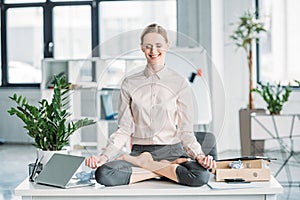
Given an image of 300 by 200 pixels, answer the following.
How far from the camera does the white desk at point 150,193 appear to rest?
2.35 m

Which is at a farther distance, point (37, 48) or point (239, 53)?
point (37, 48)

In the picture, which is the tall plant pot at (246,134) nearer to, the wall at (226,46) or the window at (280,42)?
the wall at (226,46)

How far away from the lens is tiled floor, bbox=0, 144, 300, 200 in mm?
4824

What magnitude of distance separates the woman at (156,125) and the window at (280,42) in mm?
5006

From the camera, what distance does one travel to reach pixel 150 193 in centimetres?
235

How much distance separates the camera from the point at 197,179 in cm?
237

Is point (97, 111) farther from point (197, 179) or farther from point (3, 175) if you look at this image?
point (3, 175)

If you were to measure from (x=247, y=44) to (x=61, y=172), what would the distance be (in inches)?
191

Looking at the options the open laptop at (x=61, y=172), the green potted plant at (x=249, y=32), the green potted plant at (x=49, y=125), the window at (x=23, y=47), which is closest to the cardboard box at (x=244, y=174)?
the open laptop at (x=61, y=172)

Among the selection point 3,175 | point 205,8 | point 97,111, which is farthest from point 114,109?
point 205,8

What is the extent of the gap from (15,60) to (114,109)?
6409 millimetres

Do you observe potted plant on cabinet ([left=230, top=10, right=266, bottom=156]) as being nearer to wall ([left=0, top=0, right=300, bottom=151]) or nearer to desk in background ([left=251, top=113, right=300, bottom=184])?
wall ([left=0, top=0, right=300, bottom=151])

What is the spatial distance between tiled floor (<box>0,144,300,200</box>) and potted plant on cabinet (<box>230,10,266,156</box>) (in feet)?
1.26

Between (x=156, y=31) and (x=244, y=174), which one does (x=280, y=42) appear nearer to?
(x=244, y=174)
